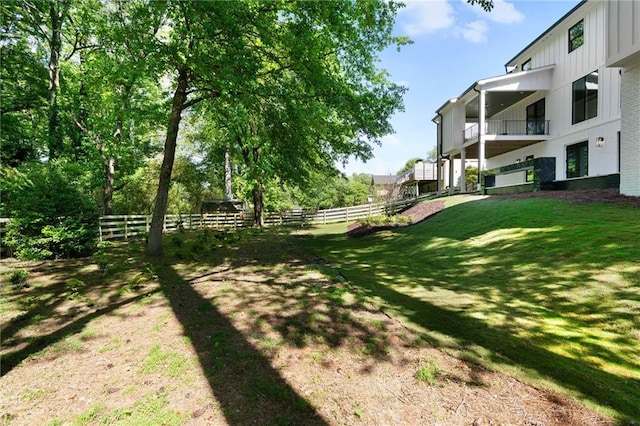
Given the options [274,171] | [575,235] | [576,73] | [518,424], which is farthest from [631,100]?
[274,171]

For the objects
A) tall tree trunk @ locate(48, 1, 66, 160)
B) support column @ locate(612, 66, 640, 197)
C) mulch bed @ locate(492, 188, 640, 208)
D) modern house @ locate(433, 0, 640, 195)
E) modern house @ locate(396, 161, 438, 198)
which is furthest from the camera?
modern house @ locate(396, 161, 438, 198)

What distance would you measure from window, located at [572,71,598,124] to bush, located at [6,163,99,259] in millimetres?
20156

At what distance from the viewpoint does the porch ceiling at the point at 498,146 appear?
17.8 meters

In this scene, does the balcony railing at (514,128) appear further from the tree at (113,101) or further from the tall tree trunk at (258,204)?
the tree at (113,101)

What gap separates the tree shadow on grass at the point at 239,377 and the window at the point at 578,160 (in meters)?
17.1

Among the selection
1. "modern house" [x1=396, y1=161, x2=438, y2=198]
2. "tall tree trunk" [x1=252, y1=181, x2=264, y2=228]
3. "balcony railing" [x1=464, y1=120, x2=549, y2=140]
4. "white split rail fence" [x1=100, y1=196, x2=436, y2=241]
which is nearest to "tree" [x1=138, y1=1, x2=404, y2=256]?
"white split rail fence" [x1=100, y1=196, x2=436, y2=241]

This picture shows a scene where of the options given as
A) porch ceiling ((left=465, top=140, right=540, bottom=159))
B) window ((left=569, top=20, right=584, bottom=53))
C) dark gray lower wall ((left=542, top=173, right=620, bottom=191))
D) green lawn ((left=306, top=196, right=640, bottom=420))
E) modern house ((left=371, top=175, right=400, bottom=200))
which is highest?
window ((left=569, top=20, right=584, bottom=53))

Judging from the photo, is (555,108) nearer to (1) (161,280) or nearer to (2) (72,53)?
(1) (161,280)

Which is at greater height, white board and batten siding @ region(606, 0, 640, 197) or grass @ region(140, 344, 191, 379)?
white board and batten siding @ region(606, 0, 640, 197)

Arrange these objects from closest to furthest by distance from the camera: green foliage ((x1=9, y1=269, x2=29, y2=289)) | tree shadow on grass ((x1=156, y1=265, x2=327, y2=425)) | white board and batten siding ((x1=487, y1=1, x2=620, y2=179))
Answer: tree shadow on grass ((x1=156, y1=265, x2=327, y2=425)), green foliage ((x1=9, y1=269, x2=29, y2=289)), white board and batten siding ((x1=487, y1=1, x2=620, y2=179))

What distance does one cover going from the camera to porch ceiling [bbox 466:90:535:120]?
18.2 metres

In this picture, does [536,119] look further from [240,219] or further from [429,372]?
[240,219]

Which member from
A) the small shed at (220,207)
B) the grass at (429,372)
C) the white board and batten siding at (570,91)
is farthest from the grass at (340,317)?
the small shed at (220,207)

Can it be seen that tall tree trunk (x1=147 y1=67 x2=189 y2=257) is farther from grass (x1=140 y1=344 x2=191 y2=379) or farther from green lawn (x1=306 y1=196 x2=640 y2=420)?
grass (x1=140 y1=344 x2=191 y2=379)
